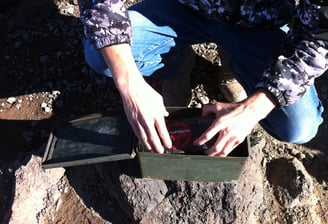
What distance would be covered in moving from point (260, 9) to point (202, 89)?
0.74m

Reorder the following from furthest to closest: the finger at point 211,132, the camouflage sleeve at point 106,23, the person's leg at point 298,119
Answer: the person's leg at point 298,119
the camouflage sleeve at point 106,23
the finger at point 211,132

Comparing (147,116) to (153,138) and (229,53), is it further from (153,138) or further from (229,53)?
(229,53)

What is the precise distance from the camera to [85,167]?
204cm

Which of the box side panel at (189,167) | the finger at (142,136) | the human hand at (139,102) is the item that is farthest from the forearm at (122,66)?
the box side panel at (189,167)

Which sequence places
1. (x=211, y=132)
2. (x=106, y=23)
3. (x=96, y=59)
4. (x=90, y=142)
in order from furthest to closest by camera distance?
(x=96, y=59), (x=90, y=142), (x=106, y=23), (x=211, y=132)

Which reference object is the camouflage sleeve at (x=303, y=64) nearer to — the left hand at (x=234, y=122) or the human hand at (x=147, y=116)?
the left hand at (x=234, y=122)

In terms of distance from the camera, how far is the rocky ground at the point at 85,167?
188 centimetres

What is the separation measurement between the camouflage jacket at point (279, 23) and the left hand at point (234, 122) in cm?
5

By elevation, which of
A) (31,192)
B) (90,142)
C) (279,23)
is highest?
(279,23)

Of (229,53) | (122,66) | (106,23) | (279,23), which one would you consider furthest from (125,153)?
(279,23)

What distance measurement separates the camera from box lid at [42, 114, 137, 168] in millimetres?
1635

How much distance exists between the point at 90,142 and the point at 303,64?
0.77m

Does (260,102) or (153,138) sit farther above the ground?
(260,102)

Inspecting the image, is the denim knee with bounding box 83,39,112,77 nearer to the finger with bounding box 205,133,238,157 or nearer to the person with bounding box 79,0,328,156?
the person with bounding box 79,0,328,156
